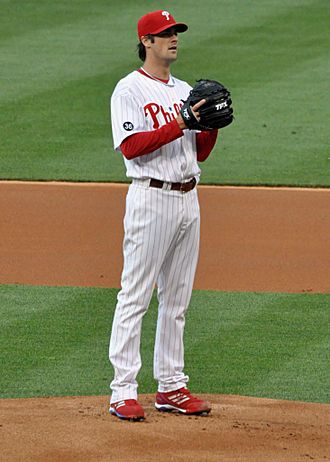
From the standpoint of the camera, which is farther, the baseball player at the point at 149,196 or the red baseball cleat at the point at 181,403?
the red baseball cleat at the point at 181,403

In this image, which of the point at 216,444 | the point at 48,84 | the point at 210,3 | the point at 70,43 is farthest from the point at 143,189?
the point at 210,3

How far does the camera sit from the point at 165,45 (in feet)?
21.3

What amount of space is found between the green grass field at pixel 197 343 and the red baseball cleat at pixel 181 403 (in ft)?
1.78

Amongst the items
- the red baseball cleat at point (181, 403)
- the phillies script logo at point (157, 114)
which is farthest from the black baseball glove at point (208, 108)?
the red baseball cleat at point (181, 403)

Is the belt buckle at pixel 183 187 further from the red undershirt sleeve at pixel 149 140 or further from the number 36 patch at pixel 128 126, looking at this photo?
the number 36 patch at pixel 128 126

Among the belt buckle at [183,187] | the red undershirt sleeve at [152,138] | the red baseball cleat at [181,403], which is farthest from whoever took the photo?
the red baseball cleat at [181,403]

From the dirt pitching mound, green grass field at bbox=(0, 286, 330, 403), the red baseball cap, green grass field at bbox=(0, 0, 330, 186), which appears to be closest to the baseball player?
the red baseball cap

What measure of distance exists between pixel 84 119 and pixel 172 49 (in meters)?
8.35

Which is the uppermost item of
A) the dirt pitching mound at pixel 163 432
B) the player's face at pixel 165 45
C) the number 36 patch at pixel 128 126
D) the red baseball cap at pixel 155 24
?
the red baseball cap at pixel 155 24

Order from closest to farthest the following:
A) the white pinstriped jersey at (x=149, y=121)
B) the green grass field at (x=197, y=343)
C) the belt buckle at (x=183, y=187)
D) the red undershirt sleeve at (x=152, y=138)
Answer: the red undershirt sleeve at (x=152, y=138), the white pinstriped jersey at (x=149, y=121), the belt buckle at (x=183, y=187), the green grass field at (x=197, y=343)

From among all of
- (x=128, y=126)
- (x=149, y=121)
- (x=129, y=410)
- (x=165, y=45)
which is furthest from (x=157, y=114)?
(x=129, y=410)

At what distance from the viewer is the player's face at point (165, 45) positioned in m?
6.48

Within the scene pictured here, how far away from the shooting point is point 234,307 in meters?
8.88

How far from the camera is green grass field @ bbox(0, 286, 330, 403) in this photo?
24.1 ft
